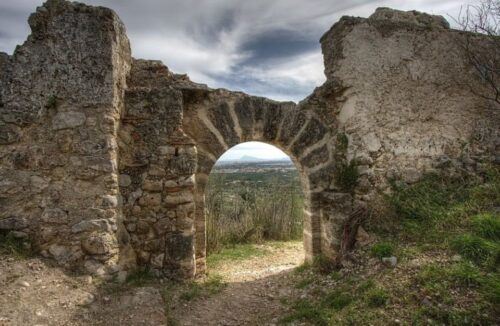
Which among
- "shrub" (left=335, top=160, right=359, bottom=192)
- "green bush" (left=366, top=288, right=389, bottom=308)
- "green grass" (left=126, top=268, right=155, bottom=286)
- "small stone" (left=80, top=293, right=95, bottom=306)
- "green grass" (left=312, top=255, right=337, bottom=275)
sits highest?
"shrub" (left=335, top=160, right=359, bottom=192)

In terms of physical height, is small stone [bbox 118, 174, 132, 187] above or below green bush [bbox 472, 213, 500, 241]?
above

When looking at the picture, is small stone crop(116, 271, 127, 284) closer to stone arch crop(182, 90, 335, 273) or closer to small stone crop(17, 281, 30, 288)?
small stone crop(17, 281, 30, 288)

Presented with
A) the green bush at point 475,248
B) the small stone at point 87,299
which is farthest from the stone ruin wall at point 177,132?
the green bush at point 475,248

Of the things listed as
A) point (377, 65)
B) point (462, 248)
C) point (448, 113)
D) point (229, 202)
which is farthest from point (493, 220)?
point (229, 202)

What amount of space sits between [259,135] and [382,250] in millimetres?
1926

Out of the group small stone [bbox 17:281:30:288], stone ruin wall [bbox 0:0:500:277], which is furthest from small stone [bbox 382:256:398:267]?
small stone [bbox 17:281:30:288]

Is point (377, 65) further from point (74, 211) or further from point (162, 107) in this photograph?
point (74, 211)

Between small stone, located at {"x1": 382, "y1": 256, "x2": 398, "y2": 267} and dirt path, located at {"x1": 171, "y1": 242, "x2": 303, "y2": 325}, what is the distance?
3.55 ft

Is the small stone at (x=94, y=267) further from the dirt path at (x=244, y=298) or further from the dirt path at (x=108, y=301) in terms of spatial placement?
the dirt path at (x=244, y=298)

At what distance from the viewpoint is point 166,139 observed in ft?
11.0

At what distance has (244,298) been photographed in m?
3.36

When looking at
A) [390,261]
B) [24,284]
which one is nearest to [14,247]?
[24,284]

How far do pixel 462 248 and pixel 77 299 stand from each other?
10.9 feet

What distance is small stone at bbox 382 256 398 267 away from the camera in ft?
9.77
